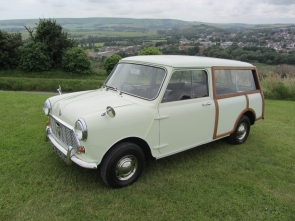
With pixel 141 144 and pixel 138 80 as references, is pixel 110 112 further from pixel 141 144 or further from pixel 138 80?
pixel 138 80

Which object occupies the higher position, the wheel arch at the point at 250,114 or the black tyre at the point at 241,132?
the wheel arch at the point at 250,114

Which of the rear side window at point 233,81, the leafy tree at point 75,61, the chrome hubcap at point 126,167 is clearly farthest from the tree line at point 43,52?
the chrome hubcap at point 126,167

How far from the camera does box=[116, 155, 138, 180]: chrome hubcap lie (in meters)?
3.19

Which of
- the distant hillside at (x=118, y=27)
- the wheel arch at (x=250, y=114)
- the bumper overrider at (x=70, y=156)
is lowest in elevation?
the bumper overrider at (x=70, y=156)

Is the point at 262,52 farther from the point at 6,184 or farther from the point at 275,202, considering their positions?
the point at 6,184

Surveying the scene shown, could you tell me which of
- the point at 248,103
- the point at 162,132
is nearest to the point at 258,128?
the point at 248,103

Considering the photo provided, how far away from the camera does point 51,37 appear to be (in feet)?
69.8

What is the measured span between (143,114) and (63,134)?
46.8 inches

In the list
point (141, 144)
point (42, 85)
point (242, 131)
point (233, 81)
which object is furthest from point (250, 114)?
point (42, 85)

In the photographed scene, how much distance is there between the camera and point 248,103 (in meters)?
4.79

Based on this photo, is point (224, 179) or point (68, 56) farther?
point (68, 56)

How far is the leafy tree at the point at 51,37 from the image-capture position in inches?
826

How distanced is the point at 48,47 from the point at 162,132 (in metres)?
20.9

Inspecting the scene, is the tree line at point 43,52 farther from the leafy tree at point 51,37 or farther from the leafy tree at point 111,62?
the leafy tree at point 111,62
